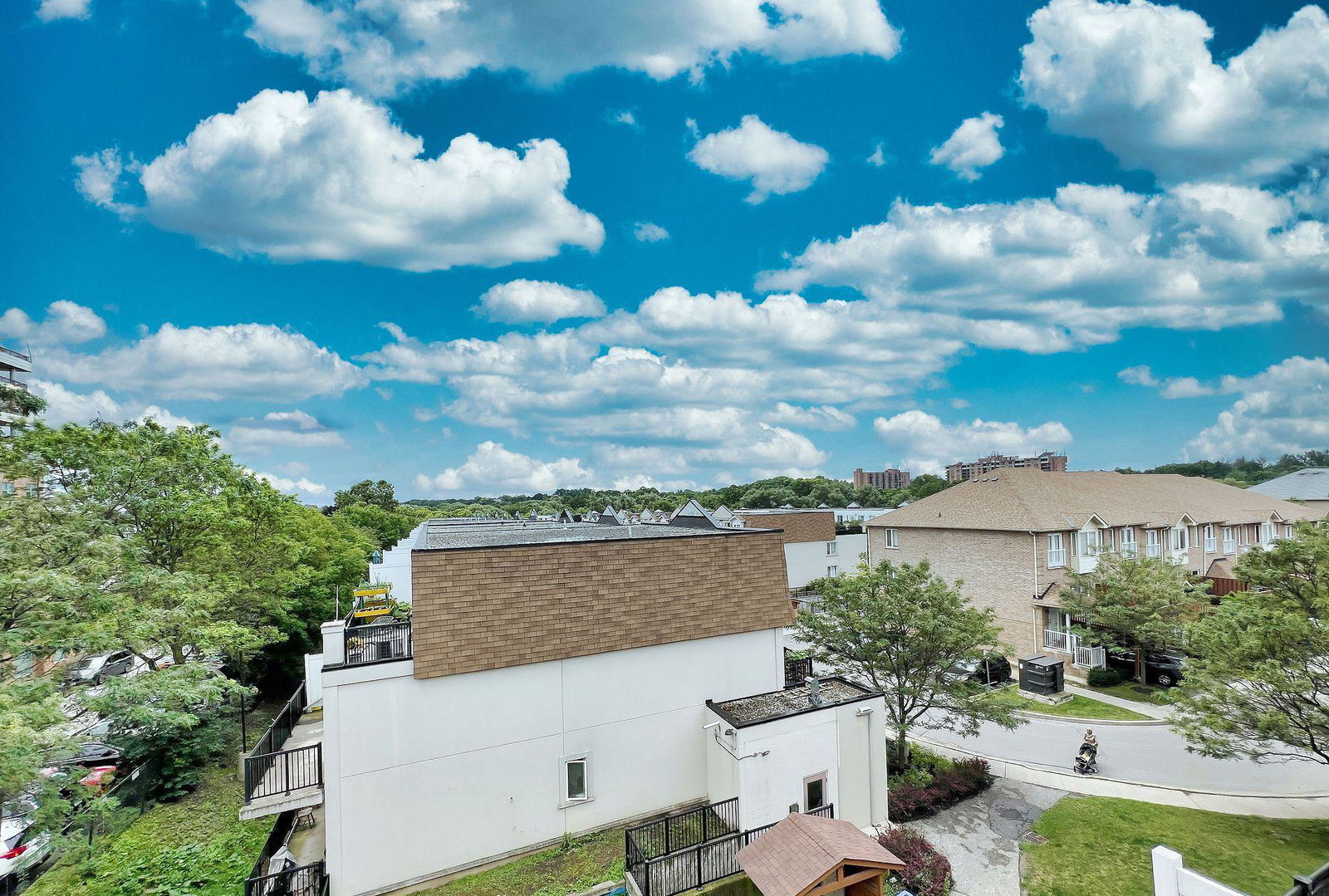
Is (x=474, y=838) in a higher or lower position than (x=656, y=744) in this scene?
lower

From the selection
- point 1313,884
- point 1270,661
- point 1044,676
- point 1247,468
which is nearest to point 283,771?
point 1313,884

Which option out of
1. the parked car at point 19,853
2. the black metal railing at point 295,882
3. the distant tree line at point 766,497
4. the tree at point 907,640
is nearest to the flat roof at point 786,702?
the tree at point 907,640

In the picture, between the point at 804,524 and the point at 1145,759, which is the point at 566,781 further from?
the point at 804,524

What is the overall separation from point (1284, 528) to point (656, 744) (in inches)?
1925

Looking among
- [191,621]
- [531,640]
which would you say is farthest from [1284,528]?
[191,621]

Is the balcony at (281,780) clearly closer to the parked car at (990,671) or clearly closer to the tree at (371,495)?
the parked car at (990,671)

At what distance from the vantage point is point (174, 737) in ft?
54.3

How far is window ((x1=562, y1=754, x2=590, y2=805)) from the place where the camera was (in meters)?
12.3

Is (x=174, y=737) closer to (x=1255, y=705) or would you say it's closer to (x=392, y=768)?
(x=392, y=768)

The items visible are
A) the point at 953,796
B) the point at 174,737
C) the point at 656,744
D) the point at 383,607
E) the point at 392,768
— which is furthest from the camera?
the point at 383,607

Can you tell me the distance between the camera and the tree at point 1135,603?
70.7ft

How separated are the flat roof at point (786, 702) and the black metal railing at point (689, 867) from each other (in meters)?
2.04

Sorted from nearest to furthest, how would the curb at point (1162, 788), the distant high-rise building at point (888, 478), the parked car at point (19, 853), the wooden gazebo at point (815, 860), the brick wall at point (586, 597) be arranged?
the wooden gazebo at point (815, 860)
the brick wall at point (586, 597)
the parked car at point (19, 853)
the curb at point (1162, 788)
the distant high-rise building at point (888, 478)

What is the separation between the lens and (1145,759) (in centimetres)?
1652
